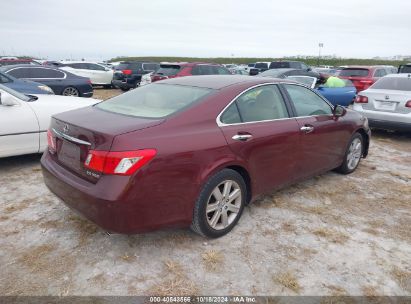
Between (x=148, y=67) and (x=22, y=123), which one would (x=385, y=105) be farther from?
(x=148, y=67)

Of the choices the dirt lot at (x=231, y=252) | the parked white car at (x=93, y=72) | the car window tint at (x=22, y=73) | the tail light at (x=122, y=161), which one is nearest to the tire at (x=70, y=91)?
the car window tint at (x=22, y=73)

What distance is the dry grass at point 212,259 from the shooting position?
2.89 metres

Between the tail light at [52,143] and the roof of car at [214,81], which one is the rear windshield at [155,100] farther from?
the tail light at [52,143]

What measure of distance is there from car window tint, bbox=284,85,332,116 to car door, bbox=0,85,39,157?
3.56 m

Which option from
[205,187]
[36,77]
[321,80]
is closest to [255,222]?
[205,187]

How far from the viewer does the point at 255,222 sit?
366cm

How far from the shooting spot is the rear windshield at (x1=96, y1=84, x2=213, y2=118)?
3146 mm

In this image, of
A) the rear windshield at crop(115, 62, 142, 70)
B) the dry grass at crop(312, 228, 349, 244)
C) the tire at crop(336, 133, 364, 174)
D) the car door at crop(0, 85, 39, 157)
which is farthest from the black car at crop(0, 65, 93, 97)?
the dry grass at crop(312, 228, 349, 244)

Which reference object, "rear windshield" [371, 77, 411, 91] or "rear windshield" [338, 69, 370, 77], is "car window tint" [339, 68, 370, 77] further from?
"rear windshield" [371, 77, 411, 91]

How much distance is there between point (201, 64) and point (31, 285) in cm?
1093

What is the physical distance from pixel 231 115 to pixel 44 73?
34.6 feet

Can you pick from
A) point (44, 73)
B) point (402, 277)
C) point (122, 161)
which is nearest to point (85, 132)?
point (122, 161)

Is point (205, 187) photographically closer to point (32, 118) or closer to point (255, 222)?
point (255, 222)

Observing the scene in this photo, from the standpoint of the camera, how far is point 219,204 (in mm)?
3219
